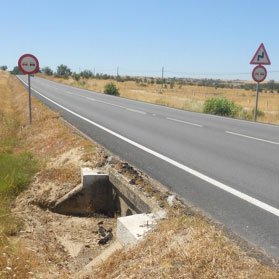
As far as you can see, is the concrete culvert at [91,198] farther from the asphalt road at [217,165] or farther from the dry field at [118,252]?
the asphalt road at [217,165]

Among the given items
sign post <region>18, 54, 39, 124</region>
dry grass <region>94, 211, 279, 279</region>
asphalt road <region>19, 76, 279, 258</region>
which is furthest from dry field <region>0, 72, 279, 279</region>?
sign post <region>18, 54, 39, 124</region>

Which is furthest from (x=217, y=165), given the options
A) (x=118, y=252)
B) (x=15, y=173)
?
(x=118, y=252)

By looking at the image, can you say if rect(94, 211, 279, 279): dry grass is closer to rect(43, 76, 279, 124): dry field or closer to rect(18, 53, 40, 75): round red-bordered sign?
rect(18, 53, 40, 75): round red-bordered sign

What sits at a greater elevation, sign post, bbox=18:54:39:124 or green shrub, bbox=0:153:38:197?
sign post, bbox=18:54:39:124

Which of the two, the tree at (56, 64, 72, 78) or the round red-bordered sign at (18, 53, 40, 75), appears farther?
the tree at (56, 64, 72, 78)

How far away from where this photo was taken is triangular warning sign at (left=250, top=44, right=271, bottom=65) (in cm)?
1848

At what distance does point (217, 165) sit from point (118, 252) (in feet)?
13.7

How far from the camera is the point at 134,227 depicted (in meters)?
4.62

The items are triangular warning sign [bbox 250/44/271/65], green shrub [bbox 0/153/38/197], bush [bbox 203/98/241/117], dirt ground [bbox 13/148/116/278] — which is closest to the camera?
dirt ground [bbox 13/148/116/278]

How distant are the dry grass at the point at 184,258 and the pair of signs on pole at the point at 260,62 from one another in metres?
15.3

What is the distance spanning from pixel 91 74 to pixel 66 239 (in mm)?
141022

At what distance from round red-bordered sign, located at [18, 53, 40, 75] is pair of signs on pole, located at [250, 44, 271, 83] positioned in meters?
9.06

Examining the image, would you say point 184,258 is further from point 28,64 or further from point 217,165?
point 28,64

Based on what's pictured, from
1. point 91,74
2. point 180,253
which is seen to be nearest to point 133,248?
point 180,253
